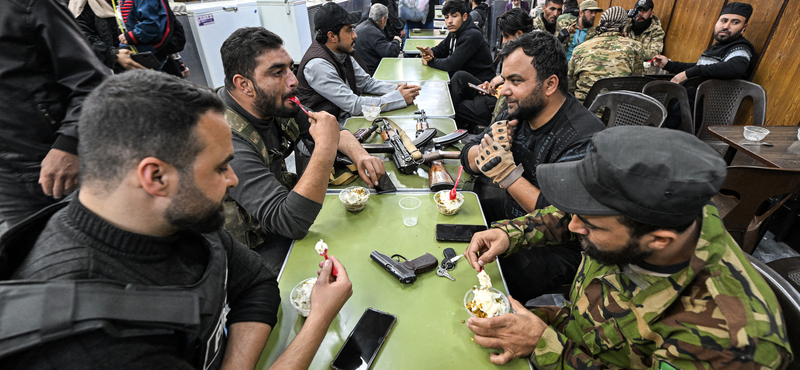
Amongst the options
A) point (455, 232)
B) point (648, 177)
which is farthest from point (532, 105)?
point (648, 177)

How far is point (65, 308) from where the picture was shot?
72 cm

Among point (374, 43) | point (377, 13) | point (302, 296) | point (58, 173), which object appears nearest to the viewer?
point (302, 296)

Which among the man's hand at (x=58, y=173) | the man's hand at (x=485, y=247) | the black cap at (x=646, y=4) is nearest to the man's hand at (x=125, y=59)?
the man's hand at (x=58, y=173)

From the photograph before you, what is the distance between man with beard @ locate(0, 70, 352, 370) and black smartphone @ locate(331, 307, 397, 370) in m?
0.13

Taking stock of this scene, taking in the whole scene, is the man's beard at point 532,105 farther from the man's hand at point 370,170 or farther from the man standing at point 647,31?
the man standing at point 647,31

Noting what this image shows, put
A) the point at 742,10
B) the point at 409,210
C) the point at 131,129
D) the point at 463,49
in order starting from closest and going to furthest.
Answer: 1. the point at 131,129
2. the point at 409,210
3. the point at 742,10
4. the point at 463,49

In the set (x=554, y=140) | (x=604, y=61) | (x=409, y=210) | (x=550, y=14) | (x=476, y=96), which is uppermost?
(x=550, y=14)

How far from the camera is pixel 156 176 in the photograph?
0.92 meters

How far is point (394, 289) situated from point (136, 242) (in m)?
0.92

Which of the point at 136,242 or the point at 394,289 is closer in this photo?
the point at 136,242

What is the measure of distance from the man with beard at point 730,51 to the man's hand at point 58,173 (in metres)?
5.39

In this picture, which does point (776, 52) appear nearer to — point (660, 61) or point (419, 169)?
point (660, 61)

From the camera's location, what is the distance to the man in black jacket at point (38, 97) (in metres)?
1.54

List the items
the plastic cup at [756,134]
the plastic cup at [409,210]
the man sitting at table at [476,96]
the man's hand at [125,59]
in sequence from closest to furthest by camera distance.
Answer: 1. the plastic cup at [409,210]
2. the plastic cup at [756,134]
3. the man's hand at [125,59]
4. the man sitting at table at [476,96]
